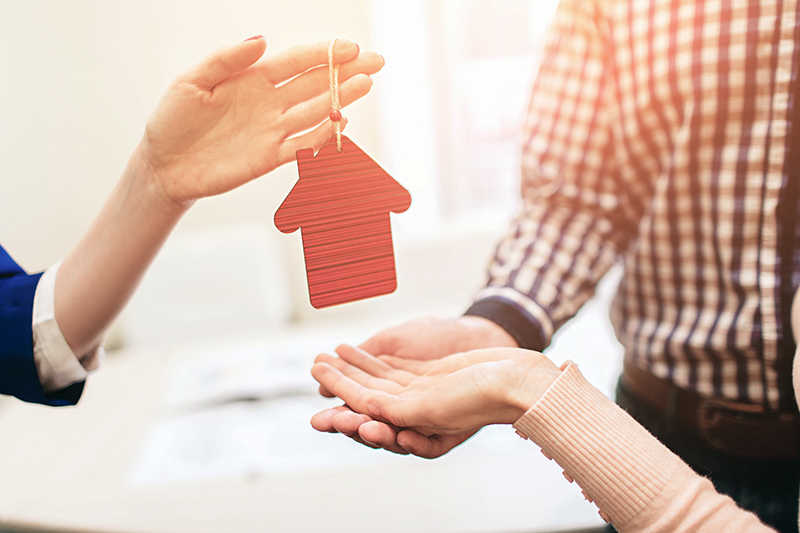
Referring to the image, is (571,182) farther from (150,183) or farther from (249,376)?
(249,376)

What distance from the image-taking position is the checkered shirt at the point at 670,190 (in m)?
0.51

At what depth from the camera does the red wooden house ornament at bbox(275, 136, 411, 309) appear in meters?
0.40

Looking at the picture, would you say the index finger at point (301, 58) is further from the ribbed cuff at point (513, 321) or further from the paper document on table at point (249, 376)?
the paper document on table at point (249, 376)

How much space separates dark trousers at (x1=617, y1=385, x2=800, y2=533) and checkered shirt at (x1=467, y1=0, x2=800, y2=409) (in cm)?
7

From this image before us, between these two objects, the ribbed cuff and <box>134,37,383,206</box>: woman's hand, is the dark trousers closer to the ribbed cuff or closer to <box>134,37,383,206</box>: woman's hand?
the ribbed cuff

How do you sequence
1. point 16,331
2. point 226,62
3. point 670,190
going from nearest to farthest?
point 226,62 < point 16,331 < point 670,190

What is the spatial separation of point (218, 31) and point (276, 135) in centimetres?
12

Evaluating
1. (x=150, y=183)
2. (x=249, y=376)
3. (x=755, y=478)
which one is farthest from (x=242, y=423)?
Result: (x=755, y=478)

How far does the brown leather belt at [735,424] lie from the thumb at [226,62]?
22.1 inches

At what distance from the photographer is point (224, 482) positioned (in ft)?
2.21

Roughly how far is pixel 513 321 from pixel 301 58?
34 centimetres

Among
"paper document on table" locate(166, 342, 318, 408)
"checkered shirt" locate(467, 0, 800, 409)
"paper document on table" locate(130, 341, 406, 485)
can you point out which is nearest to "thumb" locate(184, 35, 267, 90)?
"checkered shirt" locate(467, 0, 800, 409)

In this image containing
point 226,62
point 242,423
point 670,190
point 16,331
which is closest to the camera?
point 226,62

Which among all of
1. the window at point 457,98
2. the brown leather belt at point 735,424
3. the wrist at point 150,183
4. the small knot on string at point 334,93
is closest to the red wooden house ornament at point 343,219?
the small knot on string at point 334,93
